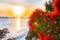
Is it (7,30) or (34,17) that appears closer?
(34,17)

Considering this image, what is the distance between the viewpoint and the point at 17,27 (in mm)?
1401

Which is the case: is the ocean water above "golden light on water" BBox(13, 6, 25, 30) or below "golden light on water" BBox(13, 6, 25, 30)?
below

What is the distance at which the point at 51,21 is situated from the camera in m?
0.71

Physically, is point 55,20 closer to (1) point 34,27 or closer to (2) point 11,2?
(1) point 34,27

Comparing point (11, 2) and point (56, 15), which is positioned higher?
point (11, 2)

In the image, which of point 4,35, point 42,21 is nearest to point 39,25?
point 42,21

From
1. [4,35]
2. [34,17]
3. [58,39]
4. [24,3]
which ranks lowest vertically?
[58,39]

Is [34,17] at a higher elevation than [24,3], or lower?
lower

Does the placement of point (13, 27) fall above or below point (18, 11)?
below

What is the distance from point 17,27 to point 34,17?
68cm

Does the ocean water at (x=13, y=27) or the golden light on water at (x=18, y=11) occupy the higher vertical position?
the golden light on water at (x=18, y=11)

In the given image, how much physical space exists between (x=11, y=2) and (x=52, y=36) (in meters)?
0.78

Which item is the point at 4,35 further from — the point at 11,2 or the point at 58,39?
the point at 58,39

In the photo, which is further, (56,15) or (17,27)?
(17,27)
